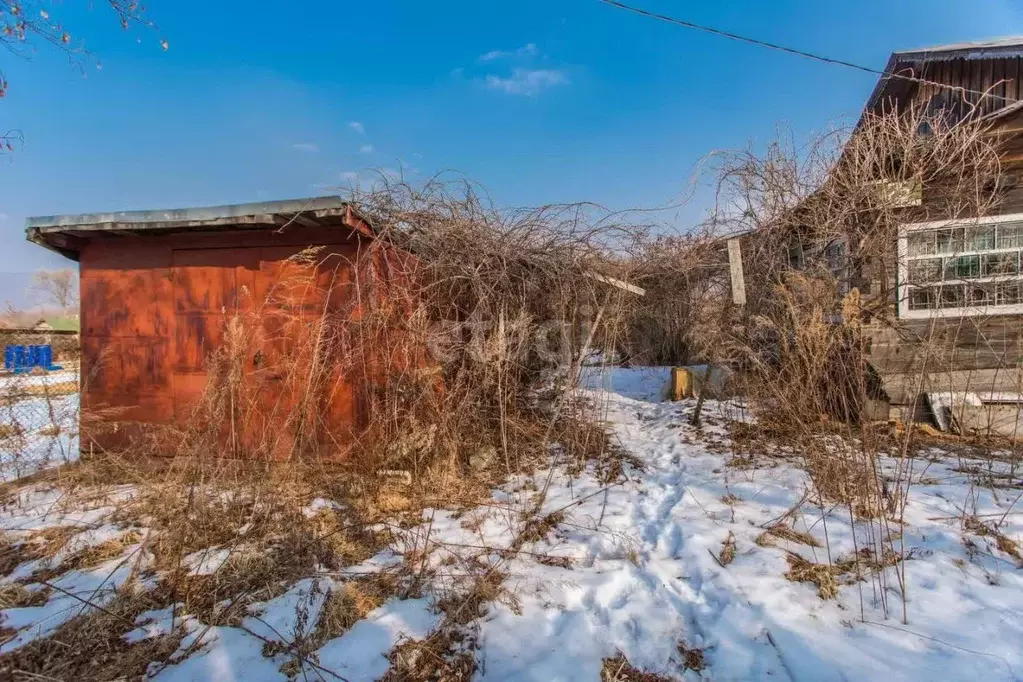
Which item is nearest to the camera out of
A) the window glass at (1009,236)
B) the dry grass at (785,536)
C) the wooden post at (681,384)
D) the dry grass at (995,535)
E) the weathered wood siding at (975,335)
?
the dry grass at (995,535)

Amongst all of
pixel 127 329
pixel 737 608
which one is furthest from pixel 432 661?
pixel 127 329

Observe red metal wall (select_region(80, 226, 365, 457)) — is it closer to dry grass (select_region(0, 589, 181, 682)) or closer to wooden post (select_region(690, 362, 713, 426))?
dry grass (select_region(0, 589, 181, 682))

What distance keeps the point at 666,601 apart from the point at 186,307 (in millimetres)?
5546

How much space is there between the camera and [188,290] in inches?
209

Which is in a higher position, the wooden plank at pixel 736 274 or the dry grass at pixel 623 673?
the wooden plank at pixel 736 274

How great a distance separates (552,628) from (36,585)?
10.7 feet

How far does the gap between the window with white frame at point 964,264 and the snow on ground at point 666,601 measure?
3076 mm

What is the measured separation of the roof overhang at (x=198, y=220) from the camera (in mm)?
4631

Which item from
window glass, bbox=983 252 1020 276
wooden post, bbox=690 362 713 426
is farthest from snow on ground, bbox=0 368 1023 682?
window glass, bbox=983 252 1020 276

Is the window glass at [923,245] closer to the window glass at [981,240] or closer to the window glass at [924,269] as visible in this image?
the window glass at [924,269]

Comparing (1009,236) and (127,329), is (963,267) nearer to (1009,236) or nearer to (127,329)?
(1009,236)

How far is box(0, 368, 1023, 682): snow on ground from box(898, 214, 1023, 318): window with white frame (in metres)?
3.08

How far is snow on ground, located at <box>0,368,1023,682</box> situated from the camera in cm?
215

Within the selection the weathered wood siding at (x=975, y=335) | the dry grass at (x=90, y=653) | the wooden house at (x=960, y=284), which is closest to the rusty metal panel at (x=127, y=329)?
the dry grass at (x=90, y=653)
